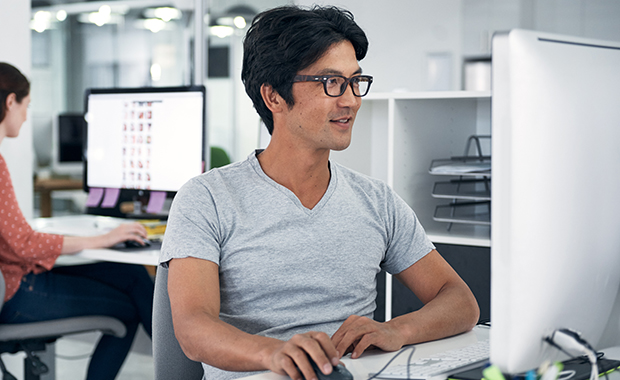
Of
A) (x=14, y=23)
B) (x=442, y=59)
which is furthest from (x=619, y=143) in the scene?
(x=442, y=59)

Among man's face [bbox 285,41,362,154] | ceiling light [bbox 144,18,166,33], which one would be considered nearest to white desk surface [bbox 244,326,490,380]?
man's face [bbox 285,41,362,154]

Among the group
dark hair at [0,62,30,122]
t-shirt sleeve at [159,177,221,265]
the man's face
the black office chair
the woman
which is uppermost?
dark hair at [0,62,30,122]

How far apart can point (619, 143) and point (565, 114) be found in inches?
4.7

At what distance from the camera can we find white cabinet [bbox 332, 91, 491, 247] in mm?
1823

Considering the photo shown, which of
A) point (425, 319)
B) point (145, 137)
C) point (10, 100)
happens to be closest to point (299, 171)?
point (425, 319)

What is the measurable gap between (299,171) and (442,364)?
0.48 meters

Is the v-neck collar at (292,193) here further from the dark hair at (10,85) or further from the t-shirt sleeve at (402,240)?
the dark hair at (10,85)

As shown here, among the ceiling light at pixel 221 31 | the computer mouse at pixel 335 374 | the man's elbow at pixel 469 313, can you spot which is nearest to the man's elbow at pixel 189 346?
the computer mouse at pixel 335 374

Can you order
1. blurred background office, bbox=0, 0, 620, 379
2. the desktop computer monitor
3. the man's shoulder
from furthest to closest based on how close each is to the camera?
1. the desktop computer monitor
2. blurred background office, bbox=0, 0, 620, 379
3. the man's shoulder

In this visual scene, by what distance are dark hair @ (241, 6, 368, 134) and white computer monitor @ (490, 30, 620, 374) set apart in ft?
1.89

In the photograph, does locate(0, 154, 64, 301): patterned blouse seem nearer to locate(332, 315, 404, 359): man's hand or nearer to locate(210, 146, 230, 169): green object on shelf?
locate(332, 315, 404, 359): man's hand

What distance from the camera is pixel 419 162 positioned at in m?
1.94

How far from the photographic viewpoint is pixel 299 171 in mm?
1225

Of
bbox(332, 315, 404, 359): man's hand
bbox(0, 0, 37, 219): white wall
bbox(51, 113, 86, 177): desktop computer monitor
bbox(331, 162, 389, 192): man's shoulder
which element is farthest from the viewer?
bbox(51, 113, 86, 177): desktop computer monitor
